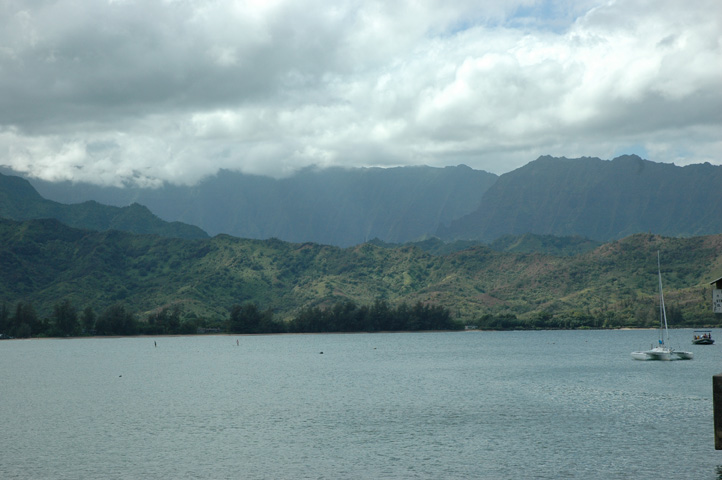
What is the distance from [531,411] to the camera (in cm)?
8925

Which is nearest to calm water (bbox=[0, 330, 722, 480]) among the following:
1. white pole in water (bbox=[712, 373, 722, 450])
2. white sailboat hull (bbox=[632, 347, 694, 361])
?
white pole in water (bbox=[712, 373, 722, 450])

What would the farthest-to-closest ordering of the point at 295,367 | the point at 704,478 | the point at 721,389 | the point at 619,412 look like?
1. the point at 295,367
2. the point at 619,412
3. the point at 704,478
4. the point at 721,389

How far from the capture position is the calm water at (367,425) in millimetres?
58000

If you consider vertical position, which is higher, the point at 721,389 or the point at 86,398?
the point at 721,389

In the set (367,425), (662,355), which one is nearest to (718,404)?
(367,425)

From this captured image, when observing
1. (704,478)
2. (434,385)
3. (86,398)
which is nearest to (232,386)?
(86,398)

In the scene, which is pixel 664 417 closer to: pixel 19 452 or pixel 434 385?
pixel 434 385

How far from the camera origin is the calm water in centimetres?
5800

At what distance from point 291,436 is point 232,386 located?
57.5 meters

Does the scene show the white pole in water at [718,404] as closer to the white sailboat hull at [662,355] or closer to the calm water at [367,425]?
the calm water at [367,425]

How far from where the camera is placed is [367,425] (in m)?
80.3

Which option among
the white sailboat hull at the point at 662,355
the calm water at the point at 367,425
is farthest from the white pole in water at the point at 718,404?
the white sailboat hull at the point at 662,355

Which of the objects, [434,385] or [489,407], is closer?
[489,407]

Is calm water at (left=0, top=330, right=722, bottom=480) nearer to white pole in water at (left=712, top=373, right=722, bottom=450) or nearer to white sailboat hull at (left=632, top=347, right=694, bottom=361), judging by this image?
white pole in water at (left=712, top=373, right=722, bottom=450)
